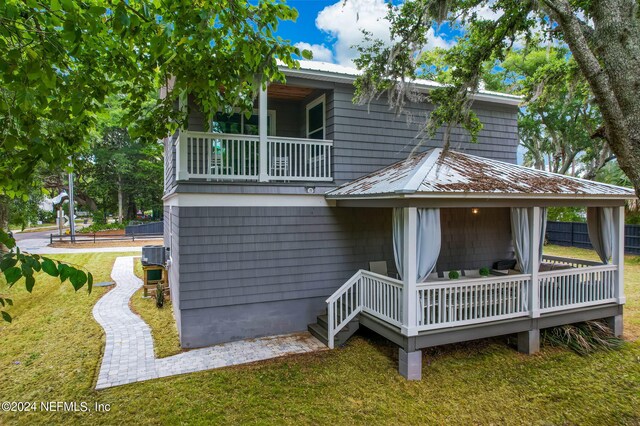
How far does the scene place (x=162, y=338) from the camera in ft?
24.4

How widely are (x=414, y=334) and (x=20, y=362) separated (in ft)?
22.7

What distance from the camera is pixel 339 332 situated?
701 cm

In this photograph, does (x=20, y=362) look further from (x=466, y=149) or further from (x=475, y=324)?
(x=466, y=149)

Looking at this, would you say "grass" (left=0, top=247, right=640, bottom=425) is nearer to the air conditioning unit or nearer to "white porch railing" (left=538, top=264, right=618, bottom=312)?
"white porch railing" (left=538, top=264, right=618, bottom=312)

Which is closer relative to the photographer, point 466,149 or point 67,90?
point 67,90

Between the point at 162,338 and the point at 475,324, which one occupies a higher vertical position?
the point at 475,324

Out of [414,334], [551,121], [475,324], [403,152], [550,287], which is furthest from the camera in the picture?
[551,121]

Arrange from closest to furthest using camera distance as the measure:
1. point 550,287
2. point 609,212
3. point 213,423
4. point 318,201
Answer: point 213,423, point 550,287, point 609,212, point 318,201

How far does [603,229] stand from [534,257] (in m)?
2.19

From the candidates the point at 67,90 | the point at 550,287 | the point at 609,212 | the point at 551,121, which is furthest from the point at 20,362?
the point at 551,121

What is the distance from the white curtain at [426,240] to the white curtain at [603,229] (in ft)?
13.9

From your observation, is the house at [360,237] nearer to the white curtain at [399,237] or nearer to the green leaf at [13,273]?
the white curtain at [399,237]

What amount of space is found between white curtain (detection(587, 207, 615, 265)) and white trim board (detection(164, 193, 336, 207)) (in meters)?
5.64

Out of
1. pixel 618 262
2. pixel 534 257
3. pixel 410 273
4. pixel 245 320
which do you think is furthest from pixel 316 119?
pixel 618 262
